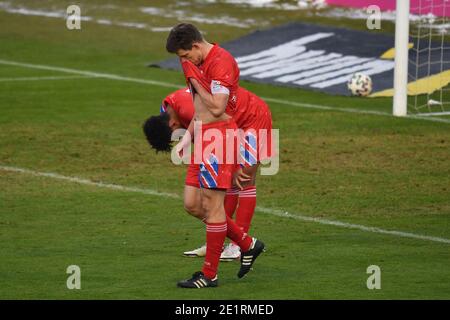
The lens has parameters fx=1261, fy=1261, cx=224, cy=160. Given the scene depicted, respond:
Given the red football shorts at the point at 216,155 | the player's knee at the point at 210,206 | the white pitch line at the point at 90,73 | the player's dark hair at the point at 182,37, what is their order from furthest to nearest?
the white pitch line at the point at 90,73 → the player's knee at the point at 210,206 → the red football shorts at the point at 216,155 → the player's dark hair at the point at 182,37

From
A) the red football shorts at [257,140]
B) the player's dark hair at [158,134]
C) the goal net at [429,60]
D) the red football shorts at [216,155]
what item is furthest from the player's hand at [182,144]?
the goal net at [429,60]

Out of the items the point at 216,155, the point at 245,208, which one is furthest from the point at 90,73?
the point at 216,155

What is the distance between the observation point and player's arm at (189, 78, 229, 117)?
9172 mm

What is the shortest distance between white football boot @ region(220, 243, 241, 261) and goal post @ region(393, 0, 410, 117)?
325 inches

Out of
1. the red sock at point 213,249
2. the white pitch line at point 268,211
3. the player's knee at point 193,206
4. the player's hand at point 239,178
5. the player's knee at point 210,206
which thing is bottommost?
the white pitch line at point 268,211

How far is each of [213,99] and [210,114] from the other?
165mm

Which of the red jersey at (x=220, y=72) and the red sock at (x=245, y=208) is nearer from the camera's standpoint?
the red jersey at (x=220, y=72)

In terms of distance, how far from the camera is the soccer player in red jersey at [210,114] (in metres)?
9.16

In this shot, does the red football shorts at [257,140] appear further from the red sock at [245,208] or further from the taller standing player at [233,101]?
the red sock at [245,208]

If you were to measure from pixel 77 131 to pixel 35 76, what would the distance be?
5071mm

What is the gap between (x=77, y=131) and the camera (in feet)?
57.3

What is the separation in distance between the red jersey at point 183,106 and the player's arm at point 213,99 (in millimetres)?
1084

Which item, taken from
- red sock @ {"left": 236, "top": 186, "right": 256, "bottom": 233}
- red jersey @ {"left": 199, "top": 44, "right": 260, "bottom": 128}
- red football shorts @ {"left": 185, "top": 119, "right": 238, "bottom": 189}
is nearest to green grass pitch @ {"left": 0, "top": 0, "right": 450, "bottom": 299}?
red sock @ {"left": 236, "top": 186, "right": 256, "bottom": 233}
